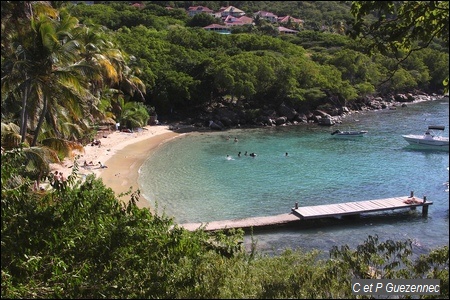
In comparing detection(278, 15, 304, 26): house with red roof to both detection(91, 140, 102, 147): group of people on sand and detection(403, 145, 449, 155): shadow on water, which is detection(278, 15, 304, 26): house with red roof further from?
detection(91, 140, 102, 147): group of people on sand

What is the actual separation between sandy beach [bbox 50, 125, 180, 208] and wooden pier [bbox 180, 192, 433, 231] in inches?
185

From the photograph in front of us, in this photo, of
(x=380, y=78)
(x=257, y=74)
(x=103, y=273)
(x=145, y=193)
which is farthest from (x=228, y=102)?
(x=103, y=273)

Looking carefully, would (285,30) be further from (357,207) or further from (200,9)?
(357,207)

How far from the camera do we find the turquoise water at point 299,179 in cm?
2019

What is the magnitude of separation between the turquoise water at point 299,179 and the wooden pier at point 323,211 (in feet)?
1.36

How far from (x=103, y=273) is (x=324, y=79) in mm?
45790

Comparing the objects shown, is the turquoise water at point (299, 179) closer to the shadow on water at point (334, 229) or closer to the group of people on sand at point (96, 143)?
the shadow on water at point (334, 229)

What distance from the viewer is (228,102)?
49156 mm

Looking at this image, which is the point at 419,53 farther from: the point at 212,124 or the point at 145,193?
the point at 145,193

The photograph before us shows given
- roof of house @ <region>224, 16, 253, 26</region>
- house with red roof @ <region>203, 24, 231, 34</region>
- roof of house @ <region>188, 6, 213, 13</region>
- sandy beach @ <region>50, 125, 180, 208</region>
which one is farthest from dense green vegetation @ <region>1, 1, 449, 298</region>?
roof of house @ <region>188, 6, 213, 13</region>

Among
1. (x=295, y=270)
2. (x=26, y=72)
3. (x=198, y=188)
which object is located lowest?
(x=198, y=188)

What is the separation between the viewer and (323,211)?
2089cm

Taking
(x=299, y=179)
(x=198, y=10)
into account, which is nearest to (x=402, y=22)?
(x=299, y=179)

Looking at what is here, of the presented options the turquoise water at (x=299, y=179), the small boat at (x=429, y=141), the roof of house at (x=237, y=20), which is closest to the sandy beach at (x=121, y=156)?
the turquoise water at (x=299, y=179)
